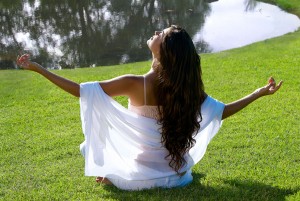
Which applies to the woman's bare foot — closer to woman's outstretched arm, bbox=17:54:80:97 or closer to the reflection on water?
woman's outstretched arm, bbox=17:54:80:97

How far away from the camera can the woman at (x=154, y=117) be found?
3.11 metres

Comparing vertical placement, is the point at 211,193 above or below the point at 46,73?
below

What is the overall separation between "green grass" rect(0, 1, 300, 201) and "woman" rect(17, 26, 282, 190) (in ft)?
0.58

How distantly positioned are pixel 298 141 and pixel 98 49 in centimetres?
728

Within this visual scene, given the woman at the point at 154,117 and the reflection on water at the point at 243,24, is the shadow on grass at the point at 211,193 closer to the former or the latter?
the woman at the point at 154,117

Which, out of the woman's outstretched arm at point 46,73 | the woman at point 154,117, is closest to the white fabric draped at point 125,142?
the woman at point 154,117

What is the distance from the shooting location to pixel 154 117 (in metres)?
3.35

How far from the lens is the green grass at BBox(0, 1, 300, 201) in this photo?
3555 mm

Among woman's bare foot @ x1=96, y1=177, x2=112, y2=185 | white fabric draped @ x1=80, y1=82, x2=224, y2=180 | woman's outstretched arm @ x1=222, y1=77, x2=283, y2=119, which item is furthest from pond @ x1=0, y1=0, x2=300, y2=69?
woman's outstretched arm @ x1=222, y1=77, x2=283, y2=119

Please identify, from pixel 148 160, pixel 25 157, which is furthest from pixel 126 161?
pixel 25 157

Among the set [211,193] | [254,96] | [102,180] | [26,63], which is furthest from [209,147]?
[26,63]

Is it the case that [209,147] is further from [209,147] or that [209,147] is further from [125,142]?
[125,142]

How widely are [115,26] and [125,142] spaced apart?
32.2 ft

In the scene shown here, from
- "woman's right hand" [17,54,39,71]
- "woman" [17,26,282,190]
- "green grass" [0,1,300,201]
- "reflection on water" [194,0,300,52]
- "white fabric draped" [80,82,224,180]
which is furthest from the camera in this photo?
"reflection on water" [194,0,300,52]
